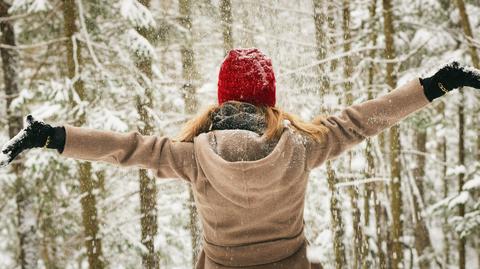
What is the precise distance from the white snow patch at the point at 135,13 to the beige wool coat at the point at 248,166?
6.36 m

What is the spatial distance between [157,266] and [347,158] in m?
4.85

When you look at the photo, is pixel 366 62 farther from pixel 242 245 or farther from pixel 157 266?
pixel 242 245

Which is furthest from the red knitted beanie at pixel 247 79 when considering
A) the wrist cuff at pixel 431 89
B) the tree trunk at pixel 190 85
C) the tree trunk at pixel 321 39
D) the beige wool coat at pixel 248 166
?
the tree trunk at pixel 190 85

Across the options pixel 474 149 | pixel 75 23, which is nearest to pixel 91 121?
pixel 75 23

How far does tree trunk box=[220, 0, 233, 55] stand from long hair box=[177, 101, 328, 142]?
6678mm

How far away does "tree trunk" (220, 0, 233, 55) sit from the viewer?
28.9ft

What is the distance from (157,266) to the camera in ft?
32.4

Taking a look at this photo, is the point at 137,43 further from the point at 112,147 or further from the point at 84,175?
the point at 112,147

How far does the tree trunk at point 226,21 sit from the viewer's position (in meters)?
8.82

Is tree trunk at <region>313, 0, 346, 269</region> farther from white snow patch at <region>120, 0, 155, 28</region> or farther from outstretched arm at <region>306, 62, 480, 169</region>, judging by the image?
outstretched arm at <region>306, 62, 480, 169</region>

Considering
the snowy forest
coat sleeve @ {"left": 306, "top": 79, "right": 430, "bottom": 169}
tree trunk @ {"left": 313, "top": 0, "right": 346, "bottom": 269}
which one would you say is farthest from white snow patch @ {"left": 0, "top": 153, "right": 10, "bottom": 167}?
tree trunk @ {"left": 313, "top": 0, "right": 346, "bottom": 269}

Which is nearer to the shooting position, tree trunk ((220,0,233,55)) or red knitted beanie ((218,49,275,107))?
red knitted beanie ((218,49,275,107))

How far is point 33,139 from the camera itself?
6.59ft

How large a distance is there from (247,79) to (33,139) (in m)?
1.01
